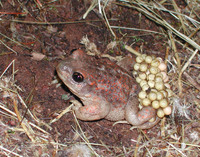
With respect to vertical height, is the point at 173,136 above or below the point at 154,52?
below

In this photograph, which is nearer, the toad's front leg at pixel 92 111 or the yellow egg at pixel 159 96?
the toad's front leg at pixel 92 111

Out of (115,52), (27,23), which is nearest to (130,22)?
(115,52)

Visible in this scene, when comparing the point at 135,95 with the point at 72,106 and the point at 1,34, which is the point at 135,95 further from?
the point at 1,34

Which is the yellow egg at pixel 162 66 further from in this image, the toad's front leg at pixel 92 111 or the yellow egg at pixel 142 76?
the toad's front leg at pixel 92 111

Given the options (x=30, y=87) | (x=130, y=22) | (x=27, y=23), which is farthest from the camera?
(x=130, y=22)

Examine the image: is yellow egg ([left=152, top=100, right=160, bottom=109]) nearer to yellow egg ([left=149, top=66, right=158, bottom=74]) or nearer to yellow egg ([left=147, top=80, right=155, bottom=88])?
yellow egg ([left=147, top=80, right=155, bottom=88])

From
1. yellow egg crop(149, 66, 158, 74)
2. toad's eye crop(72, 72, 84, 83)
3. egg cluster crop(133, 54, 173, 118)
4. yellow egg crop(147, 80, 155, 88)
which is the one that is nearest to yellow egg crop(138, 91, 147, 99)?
egg cluster crop(133, 54, 173, 118)

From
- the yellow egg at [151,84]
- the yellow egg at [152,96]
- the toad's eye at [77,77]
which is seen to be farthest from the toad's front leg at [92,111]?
the yellow egg at [151,84]
